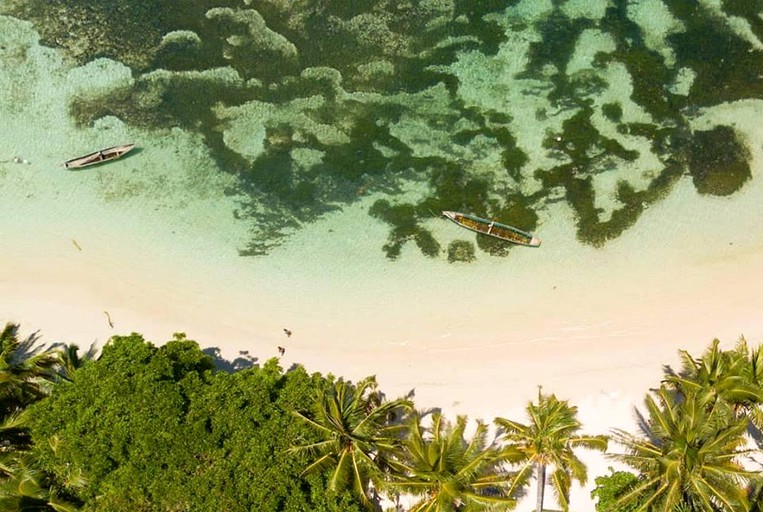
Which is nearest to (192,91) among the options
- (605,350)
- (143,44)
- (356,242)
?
(143,44)

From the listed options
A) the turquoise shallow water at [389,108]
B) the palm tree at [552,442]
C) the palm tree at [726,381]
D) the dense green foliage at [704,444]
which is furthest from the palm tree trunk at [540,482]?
the turquoise shallow water at [389,108]

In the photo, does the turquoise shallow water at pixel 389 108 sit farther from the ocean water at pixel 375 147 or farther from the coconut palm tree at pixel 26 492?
the coconut palm tree at pixel 26 492

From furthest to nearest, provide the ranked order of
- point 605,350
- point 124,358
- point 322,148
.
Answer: point 322,148 → point 605,350 → point 124,358

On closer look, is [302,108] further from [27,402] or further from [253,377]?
[27,402]

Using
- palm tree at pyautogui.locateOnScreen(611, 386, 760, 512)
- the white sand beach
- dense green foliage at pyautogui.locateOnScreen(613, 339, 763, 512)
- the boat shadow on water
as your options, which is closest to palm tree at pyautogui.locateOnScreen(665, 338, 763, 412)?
dense green foliage at pyautogui.locateOnScreen(613, 339, 763, 512)

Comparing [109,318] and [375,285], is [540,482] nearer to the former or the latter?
[375,285]

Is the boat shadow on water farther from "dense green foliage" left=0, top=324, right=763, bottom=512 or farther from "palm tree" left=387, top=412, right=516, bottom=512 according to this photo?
"palm tree" left=387, top=412, right=516, bottom=512
